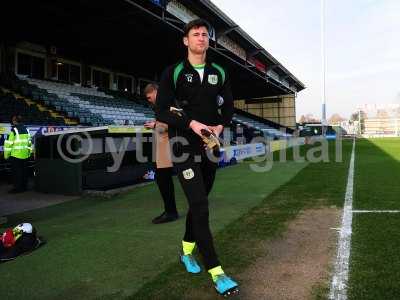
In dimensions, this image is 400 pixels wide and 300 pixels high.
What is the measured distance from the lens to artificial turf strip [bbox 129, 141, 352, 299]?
2.91 meters

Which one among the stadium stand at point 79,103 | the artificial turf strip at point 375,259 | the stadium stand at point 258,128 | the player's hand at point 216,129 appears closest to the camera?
the artificial turf strip at point 375,259

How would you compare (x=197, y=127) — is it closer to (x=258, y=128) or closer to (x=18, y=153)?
(x=18, y=153)

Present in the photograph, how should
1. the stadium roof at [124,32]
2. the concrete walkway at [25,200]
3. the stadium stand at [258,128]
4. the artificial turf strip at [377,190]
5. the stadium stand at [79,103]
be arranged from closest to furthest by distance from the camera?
the artificial turf strip at [377,190] → the concrete walkway at [25,200] → the stadium roof at [124,32] → the stadium stand at [79,103] → the stadium stand at [258,128]

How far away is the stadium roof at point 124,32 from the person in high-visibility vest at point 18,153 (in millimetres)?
6568

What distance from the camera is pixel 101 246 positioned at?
4.25 m

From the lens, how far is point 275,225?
16.3 ft

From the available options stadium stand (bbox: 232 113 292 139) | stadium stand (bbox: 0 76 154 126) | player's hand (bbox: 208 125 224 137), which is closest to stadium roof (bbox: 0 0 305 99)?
stadium stand (bbox: 0 76 154 126)

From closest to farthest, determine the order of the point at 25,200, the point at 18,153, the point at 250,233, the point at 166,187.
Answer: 1. the point at 250,233
2. the point at 166,187
3. the point at 25,200
4. the point at 18,153

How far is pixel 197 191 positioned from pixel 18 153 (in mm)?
7342

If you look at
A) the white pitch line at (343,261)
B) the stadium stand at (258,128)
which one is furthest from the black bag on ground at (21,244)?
the stadium stand at (258,128)

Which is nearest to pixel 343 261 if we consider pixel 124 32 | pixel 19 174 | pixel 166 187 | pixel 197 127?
pixel 197 127

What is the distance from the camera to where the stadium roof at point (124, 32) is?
1483 cm

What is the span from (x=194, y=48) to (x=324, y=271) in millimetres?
2122

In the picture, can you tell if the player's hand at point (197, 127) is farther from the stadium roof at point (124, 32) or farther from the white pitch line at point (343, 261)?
the stadium roof at point (124, 32)
